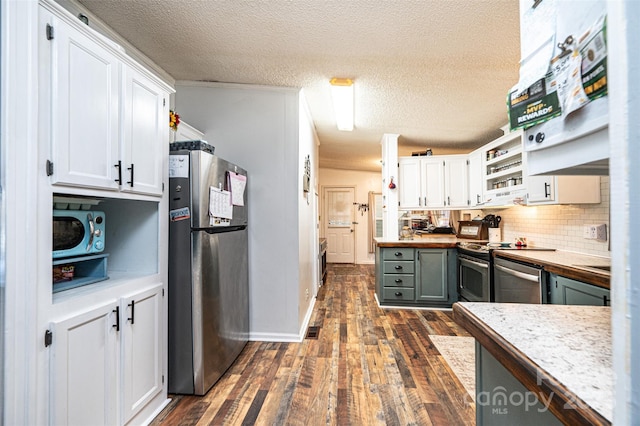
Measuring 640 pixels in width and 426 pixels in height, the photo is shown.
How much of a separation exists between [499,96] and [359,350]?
2.85 meters

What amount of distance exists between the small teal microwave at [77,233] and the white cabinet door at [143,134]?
0.75 feet

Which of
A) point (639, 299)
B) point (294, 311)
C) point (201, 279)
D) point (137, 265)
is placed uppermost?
point (639, 299)

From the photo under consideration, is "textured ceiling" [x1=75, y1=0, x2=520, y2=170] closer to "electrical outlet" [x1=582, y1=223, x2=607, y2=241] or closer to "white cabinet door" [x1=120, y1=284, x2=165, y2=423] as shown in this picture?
"electrical outlet" [x1=582, y1=223, x2=607, y2=241]

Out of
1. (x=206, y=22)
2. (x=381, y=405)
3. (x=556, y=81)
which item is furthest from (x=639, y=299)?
(x=206, y=22)

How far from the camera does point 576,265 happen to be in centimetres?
209

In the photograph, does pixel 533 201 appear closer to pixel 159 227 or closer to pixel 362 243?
pixel 159 227

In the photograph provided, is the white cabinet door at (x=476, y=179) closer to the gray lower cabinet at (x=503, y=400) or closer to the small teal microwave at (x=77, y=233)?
the gray lower cabinet at (x=503, y=400)

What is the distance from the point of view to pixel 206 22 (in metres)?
1.94

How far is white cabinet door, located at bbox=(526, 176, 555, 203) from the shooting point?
2740 mm

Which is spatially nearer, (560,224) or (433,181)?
(560,224)

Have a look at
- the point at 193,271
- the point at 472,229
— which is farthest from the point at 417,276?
the point at 193,271

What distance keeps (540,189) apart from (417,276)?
5.64 feet

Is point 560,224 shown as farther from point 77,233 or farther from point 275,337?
point 77,233

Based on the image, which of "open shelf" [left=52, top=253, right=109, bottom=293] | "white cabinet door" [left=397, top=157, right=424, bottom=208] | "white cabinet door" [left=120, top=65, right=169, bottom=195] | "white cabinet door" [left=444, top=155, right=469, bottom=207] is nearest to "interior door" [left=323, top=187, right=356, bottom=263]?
"white cabinet door" [left=397, top=157, right=424, bottom=208]
